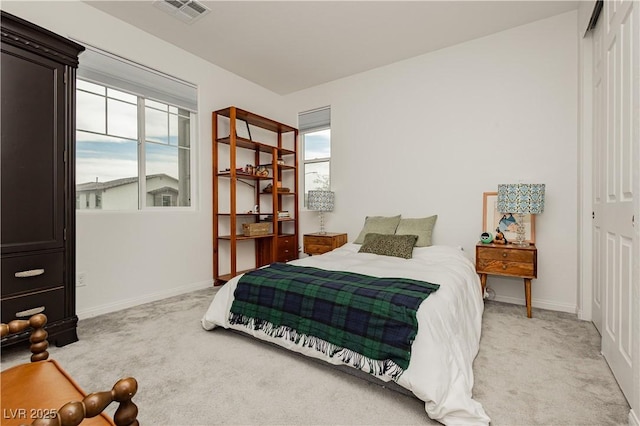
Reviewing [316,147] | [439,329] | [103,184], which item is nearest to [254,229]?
[316,147]

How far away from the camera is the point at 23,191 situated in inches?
80.5

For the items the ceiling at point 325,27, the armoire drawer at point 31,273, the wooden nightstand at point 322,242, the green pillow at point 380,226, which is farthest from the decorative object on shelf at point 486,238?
the armoire drawer at point 31,273

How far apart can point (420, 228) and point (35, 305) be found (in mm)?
3346

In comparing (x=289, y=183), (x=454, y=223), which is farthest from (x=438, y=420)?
(x=289, y=183)

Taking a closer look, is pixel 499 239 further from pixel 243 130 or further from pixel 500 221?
pixel 243 130

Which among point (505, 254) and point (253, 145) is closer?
point (505, 254)

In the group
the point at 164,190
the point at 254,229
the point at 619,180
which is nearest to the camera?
the point at 619,180

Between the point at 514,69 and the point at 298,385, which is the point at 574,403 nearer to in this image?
the point at 298,385

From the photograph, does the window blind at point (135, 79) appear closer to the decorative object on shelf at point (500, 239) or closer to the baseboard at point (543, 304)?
the decorative object on shelf at point (500, 239)

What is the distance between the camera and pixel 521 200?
284 centimetres

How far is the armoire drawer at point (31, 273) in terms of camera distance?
6.53 ft

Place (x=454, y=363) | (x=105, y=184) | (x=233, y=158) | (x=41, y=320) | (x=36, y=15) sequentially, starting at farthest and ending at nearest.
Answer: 1. (x=233, y=158)
2. (x=105, y=184)
3. (x=36, y=15)
4. (x=454, y=363)
5. (x=41, y=320)

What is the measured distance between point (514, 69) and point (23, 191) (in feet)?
14.3

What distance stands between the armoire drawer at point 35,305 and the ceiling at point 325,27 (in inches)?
101
